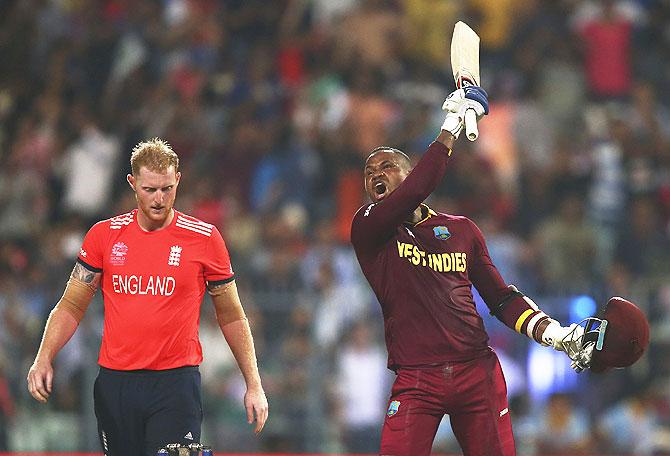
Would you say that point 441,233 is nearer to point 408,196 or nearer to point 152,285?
point 408,196

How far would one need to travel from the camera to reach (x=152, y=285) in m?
6.32

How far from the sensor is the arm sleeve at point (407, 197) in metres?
6.18

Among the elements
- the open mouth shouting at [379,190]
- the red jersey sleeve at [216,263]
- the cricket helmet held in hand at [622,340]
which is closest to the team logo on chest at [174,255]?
the red jersey sleeve at [216,263]

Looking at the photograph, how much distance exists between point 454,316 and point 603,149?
7069 mm

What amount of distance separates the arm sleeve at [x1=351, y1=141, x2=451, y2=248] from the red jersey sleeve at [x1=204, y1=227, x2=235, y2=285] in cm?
70

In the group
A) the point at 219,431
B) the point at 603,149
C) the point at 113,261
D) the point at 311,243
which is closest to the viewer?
the point at 113,261

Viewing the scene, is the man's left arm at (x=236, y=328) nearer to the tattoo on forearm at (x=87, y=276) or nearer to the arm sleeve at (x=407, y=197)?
the tattoo on forearm at (x=87, y=276)

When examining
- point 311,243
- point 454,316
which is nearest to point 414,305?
point 454,316

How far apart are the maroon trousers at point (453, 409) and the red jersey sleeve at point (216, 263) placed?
1.00 m

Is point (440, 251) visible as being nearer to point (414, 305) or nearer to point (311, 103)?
point (414, 305)

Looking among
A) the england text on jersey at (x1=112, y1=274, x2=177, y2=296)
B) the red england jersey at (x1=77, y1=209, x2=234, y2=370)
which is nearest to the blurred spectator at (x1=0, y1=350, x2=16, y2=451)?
the red england jersey at (x1=77, y1=209, x2=234, y2=370)

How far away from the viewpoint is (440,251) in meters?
6.57

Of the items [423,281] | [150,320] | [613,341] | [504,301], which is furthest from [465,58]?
[150,320]

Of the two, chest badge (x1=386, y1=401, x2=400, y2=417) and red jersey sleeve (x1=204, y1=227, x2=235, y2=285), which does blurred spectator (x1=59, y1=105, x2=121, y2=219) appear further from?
chest badge (x1=386, y1=401, x2=400, y2=417)
